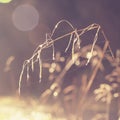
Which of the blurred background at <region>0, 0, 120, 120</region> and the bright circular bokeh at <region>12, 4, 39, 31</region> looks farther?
the bright circular bokeh at <region>12, 4, 39, 31</region>

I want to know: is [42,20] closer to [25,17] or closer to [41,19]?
[41,19]

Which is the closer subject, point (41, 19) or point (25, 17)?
point (41, 19)

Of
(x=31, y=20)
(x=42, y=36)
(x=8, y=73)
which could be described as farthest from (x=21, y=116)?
(x=31, y=20)

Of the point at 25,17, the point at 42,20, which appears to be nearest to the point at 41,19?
the point at 42,20

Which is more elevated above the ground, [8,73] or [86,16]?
[86,16]

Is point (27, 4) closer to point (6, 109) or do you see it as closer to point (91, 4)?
point (91, 4)

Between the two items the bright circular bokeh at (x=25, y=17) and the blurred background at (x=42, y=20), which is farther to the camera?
the bright circular bokeh at (x=25, y=17)

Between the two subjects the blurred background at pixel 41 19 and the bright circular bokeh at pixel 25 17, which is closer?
the blurred background at pixel 41 19

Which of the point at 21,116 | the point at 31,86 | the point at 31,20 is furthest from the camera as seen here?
the point at 31,20
